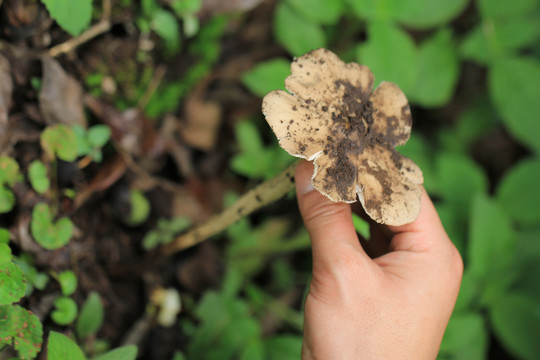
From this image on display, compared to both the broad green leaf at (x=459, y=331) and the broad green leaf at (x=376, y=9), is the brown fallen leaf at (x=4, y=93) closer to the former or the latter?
the broad green leaf at (x=376, y=9)

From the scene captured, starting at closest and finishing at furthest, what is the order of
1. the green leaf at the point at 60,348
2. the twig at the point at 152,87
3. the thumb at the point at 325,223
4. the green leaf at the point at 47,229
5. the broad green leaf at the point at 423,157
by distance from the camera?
the green leaf at the point at 60,348 < the thumb at the point at 325,223 < the green leaf at the point at 47,229 < the twig at the point at 152,87 < the broad green leaf at the point at 423,157

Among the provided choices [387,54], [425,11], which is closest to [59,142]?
[387,54]

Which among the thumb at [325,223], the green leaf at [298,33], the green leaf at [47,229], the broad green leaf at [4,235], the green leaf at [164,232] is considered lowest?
the green leaf at [164,232]

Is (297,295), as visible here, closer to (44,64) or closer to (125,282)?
(125,282)

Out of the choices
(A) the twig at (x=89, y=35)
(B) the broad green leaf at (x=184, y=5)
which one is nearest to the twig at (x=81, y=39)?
(A) the twig at (x=89, y=35)

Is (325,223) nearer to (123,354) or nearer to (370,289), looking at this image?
(370,289)

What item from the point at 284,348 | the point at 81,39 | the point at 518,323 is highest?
the point at 81,39
